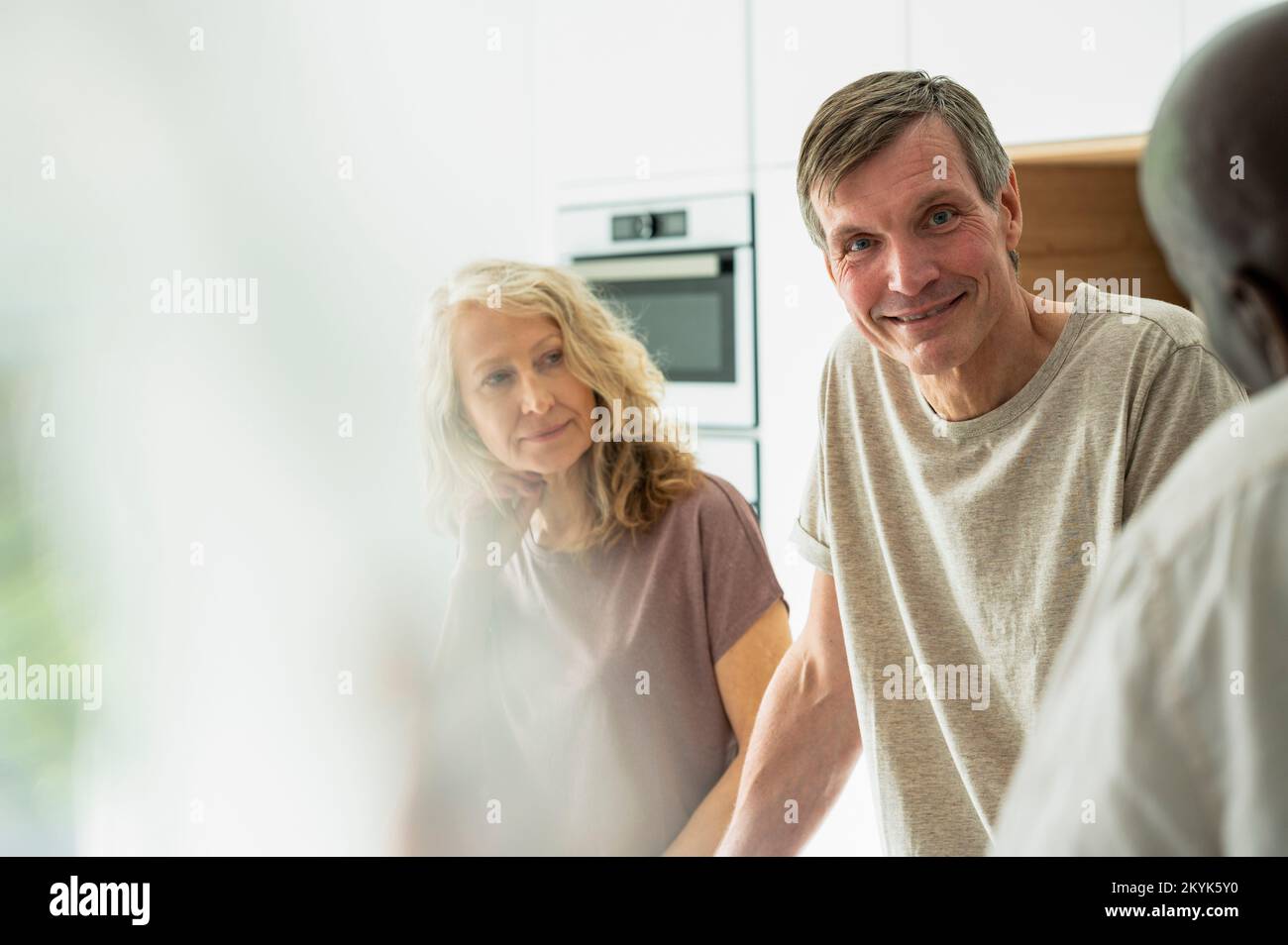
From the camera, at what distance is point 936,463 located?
2.73ft

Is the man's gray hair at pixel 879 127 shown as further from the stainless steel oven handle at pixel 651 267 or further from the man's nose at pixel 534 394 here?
the stainless steel oven handle at pixel 651 267

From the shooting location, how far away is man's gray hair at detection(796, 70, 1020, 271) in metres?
0.77

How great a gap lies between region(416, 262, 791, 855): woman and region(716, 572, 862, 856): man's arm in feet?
0.61

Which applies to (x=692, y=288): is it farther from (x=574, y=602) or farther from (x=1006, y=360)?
(x=1006, y=360)

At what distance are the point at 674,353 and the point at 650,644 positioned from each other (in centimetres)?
96

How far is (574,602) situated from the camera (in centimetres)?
114

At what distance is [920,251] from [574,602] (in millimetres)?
521

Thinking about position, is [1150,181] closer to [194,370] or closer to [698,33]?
[698,33]

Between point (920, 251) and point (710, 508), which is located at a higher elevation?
point (920, 251)

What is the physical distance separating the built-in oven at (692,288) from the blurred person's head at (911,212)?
1111 mm
